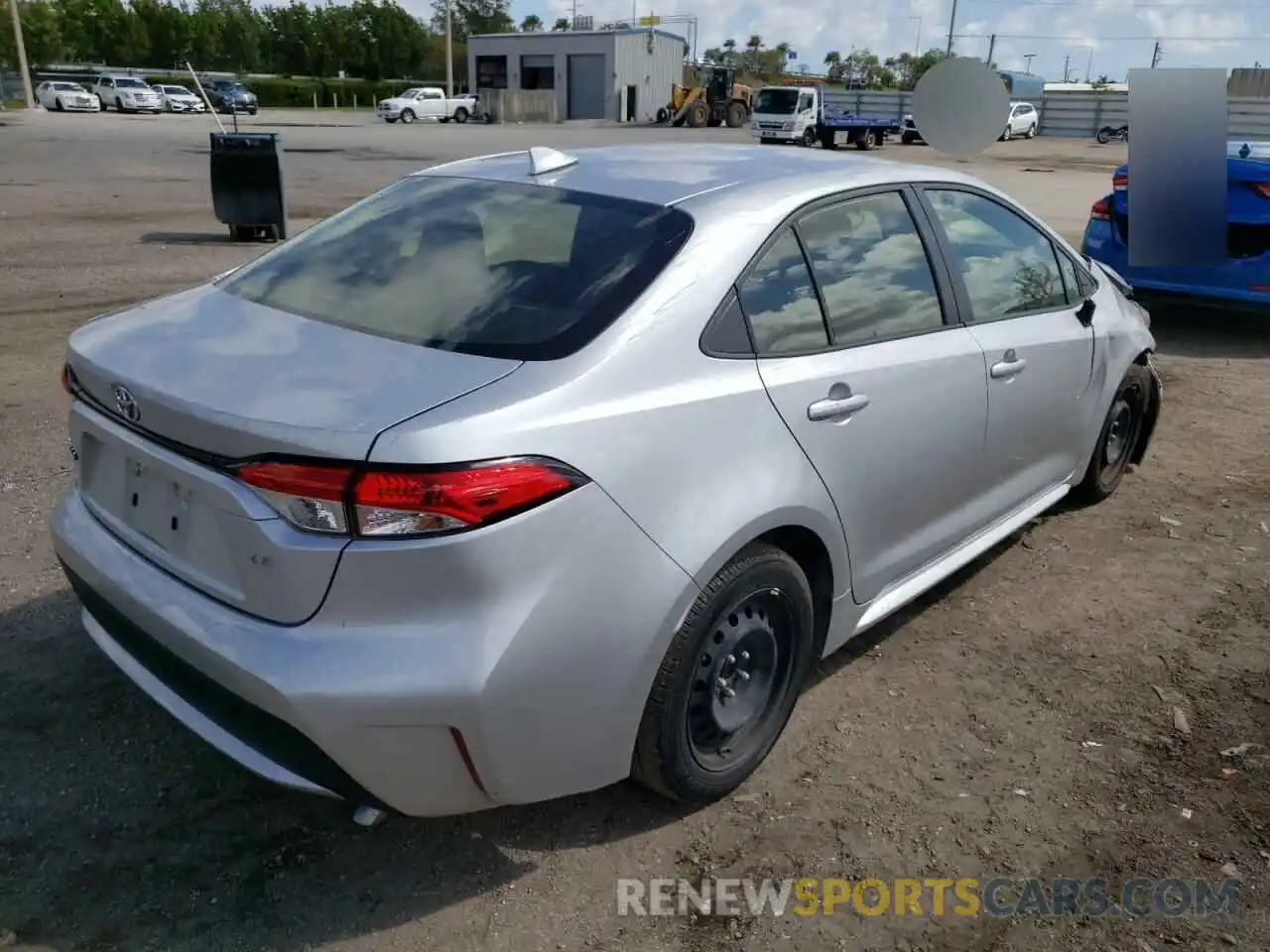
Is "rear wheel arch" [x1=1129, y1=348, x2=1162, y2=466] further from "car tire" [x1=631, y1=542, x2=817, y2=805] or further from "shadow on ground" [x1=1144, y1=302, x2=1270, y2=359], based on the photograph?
"shadow on ground" [x1=1144, y1=302, x2=1270, y2=359]

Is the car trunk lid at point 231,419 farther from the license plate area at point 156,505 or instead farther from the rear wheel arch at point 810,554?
the rear wheel arch at point 810,554

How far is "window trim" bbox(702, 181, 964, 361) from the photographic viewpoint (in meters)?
2.88

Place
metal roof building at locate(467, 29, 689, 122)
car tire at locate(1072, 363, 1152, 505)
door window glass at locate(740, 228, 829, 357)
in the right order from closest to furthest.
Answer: door window glass at locate(740, 228, 829, 357)
car tire at locate(1072, 363, 1152, 505)
metal roof building at locate(467, 29, 689, 122)

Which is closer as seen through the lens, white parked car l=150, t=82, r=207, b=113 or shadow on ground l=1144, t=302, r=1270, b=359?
shadow on ground l=1144, t=302, r=1270, b=359

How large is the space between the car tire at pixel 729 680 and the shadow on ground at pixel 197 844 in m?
0.21

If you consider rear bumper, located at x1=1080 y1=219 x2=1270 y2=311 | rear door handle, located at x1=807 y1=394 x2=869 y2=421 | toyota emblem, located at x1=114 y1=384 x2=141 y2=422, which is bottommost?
rear bumper, located at x1=1080 y1=219 x2=1270 y2=311

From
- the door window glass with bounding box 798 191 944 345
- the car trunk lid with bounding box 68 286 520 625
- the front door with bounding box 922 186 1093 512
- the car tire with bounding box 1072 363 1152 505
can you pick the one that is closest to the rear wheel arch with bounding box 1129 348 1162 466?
the car tire with bounding box 1072 363 1152 505

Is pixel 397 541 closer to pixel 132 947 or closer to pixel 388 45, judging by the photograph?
pixel 132 947

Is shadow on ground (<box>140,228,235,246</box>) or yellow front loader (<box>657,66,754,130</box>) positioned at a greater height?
yellow front loader (<box>657,66,754,130</box>)

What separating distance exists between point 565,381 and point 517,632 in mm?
557

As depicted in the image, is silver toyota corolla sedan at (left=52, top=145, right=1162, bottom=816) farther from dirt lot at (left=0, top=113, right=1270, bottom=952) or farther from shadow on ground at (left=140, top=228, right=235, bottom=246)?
shadow on ground at (left=140, top=228, right=235, bottom=246)

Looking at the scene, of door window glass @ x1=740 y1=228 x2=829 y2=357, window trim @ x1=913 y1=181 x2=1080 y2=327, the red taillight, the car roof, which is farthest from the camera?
window trim @ x1=913 y1=181 x2=1080 y2=327

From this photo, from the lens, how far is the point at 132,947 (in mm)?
2422

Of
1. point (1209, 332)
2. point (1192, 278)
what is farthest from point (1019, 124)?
point (1192, 278)
